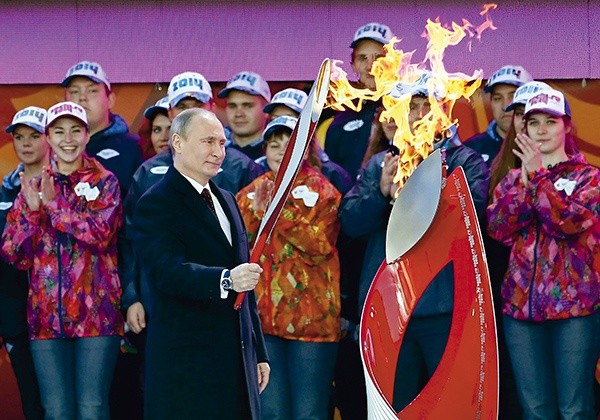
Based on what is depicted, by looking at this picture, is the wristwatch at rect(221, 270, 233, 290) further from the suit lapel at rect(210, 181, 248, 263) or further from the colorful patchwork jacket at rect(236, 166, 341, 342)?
the colorful patchwork jacket at rect(236, 166, 341, 342)

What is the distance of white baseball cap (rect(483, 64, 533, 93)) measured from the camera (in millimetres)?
7359

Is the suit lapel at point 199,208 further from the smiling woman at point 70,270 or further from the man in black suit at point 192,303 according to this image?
the smiling woman at point 70,270

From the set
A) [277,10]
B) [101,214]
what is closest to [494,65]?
[277,10]

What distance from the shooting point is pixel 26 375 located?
7.07 m

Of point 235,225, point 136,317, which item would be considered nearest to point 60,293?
point 136,317

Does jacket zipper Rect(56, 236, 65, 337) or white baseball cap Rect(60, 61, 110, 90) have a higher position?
white baseball cap Rect(60, 61, 110, 90)

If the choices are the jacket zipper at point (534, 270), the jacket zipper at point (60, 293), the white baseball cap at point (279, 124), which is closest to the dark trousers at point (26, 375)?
the jacket zipper at point (60, 293)

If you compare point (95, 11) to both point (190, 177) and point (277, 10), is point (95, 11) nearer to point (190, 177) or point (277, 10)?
point (277, 10)

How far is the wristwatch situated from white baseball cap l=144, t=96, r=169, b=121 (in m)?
2.55

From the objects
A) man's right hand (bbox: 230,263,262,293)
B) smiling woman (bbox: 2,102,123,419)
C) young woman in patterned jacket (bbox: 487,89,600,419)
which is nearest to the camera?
man's right hand (bbox: 230,263,262,293)

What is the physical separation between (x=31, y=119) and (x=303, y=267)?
1.79m

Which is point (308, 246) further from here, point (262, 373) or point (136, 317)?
point (262, 373)

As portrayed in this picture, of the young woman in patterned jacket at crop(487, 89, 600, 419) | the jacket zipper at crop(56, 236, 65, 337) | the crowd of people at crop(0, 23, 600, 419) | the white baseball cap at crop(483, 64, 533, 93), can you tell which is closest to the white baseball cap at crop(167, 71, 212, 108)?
the crowd of people at crop(0, 23, 600, 419)

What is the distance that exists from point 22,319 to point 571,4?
380cm
